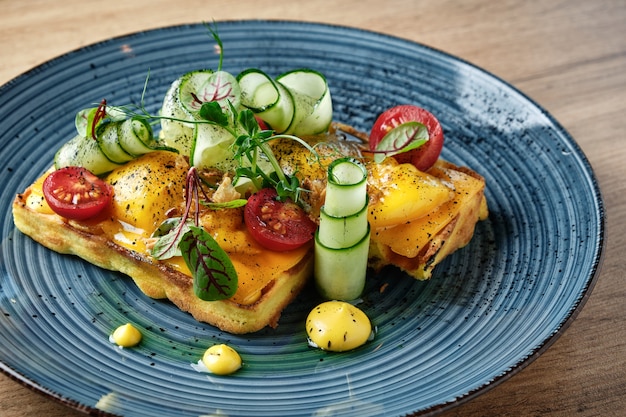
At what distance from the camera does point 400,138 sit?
4273 millimetres

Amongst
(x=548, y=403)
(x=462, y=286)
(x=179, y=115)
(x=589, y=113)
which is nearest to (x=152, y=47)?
(x=179, y=115)

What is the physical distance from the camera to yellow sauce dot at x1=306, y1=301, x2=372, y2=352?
11.9 ft

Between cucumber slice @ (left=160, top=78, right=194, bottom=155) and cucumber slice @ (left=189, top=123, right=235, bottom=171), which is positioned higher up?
cucumber slice @ (left=160, top=78, right=194, bottom=155)

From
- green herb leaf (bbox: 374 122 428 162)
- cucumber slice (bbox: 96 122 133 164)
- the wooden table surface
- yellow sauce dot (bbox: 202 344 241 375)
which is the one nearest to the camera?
yellow sauce dot (bbox: 202 344 241 375)

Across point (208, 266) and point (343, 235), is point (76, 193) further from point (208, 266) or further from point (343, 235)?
point (343, 235)

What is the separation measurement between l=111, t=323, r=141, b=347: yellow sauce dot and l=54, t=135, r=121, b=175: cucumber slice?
92cm

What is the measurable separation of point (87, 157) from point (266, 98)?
1.00 m

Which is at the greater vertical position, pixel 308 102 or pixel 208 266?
pixel 308 102

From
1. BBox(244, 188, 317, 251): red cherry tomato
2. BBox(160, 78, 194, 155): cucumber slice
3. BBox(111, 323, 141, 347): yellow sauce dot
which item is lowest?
BBox(111, 323, 141, 347): yellow sauce dot

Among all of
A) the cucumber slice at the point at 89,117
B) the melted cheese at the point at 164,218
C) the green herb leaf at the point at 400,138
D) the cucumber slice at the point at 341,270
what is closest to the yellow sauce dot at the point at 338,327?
the cucumber slice at the point at 341,270

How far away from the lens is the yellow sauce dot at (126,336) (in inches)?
143

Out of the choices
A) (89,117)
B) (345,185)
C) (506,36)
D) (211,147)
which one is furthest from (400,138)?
(506,36)

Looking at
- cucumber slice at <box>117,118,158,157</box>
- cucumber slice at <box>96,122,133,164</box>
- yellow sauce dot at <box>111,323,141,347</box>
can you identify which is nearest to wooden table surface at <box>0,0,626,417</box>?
cucumber slice at <box>96,122,133,164</box>

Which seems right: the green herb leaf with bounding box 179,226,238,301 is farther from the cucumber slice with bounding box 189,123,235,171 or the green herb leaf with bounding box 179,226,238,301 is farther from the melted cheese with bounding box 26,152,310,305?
the cucumber slice with bounding box 189,123,235,171
